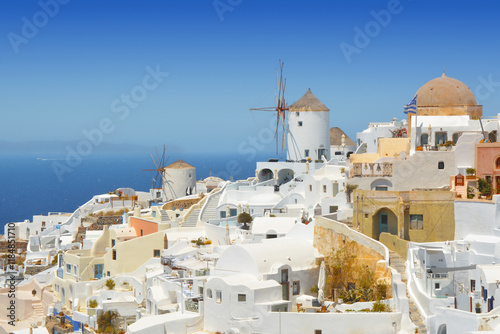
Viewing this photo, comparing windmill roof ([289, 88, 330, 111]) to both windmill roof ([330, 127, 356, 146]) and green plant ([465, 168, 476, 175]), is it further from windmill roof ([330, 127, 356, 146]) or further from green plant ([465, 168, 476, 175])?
green plant ([465, 168, 476, 175])

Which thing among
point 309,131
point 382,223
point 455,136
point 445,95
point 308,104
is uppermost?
point 308,104

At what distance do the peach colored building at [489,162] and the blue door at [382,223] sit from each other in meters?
4.14

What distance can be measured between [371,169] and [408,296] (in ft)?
31.7

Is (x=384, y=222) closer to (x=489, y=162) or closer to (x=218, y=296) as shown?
(x=489, y=162)

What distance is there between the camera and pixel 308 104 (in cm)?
5119

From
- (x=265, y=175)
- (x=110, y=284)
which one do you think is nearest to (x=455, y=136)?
(x=265, y=175)

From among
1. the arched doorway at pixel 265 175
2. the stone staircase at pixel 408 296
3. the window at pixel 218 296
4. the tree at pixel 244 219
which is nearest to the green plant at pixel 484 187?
the stone staircase at pixel 408 296

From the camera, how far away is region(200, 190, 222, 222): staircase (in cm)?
4672

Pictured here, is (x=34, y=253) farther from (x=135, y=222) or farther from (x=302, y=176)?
(x=302, y=176)

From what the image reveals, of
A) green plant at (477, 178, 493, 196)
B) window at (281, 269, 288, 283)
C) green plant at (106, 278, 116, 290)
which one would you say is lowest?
green plant at (106, 278, 116, 290)

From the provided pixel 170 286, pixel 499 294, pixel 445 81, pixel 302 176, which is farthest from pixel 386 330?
pixel 302 176

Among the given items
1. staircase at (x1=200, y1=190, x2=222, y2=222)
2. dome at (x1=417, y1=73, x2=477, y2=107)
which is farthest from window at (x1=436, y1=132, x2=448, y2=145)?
staircase at (x1=200, y1=190, x2=222, y2=222)

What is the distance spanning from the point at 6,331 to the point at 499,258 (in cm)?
2413

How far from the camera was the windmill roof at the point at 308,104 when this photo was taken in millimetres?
50906
